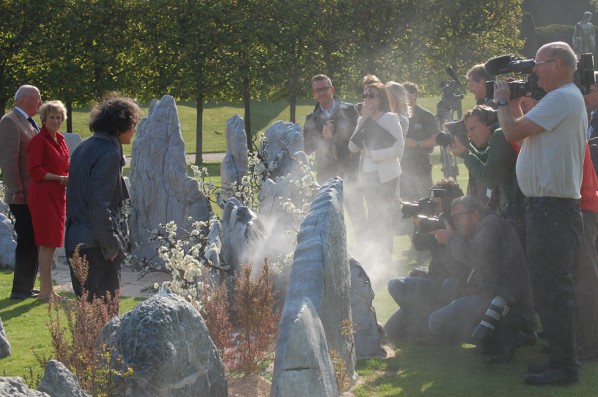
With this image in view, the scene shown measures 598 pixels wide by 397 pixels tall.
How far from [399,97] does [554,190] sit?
17.3ft

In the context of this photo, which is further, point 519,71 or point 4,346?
point 4,346

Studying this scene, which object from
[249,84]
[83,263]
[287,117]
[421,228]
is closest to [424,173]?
[421,228]

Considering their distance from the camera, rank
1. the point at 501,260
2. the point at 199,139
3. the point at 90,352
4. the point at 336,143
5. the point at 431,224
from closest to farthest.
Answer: the point at 90,352 → the point at 501,260 → the point at 431,224 → the point at 336,143 → the point at 199,139

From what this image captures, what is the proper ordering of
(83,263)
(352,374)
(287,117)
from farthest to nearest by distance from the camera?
(287,117), (352,374), (83,263)

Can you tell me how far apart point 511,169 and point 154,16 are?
1098 inches

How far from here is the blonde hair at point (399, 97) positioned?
11.7 m

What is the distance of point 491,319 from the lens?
7.43 m

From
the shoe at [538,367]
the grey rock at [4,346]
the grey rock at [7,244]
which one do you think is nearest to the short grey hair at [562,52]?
the shoe at [538,367]

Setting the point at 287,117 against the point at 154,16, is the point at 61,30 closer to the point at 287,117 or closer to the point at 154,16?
the point at 154,16

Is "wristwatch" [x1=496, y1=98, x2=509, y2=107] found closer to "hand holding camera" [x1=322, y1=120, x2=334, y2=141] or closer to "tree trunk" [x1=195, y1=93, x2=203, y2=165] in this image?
"hand holding camera" [x1=322, y1=120, x2=334, y2=141]

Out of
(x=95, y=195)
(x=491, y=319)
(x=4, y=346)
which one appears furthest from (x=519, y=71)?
(x=4, y=346)

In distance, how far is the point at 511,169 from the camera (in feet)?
26.2

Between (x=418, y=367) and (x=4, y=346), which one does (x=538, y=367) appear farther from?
(x=4, y=346)

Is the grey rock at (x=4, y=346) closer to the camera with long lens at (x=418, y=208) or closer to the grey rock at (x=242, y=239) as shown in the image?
the grey rock at (x=242, y=239)
